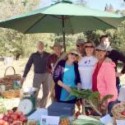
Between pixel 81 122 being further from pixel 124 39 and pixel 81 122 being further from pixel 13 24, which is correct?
pixel 124 39

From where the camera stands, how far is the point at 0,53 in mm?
25812

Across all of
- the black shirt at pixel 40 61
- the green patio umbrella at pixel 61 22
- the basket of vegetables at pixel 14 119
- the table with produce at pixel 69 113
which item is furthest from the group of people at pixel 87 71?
the black shirt at pixel 40 61

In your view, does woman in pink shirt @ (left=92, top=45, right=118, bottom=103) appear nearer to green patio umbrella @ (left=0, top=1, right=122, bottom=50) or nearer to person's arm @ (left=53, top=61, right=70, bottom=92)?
person's arm @ (left=53, top=61, right=70, bottom=92)

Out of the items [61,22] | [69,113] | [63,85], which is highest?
[61,22]

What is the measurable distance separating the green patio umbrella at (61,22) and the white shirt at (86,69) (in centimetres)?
64

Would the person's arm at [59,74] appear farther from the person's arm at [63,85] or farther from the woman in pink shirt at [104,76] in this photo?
the woman in pink shirt at [104,76]

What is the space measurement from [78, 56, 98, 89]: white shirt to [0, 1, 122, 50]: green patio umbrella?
635mm

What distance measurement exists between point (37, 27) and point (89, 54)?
226 centimetres

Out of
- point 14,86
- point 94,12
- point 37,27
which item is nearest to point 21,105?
point 94,12

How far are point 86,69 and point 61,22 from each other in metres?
2.36

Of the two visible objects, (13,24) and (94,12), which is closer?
(94,12)

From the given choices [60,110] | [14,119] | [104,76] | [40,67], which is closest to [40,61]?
[40,67]

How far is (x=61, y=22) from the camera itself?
8172mm

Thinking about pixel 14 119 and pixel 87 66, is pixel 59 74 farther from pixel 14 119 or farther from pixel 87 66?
pixel 14 119
